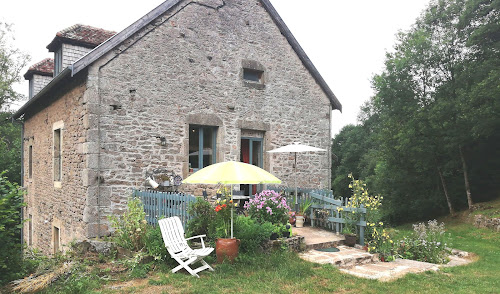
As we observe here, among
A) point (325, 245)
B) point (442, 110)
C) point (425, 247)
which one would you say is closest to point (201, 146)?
point (325, 245)

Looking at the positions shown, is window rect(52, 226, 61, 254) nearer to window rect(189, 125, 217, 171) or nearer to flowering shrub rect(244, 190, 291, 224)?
window rect(189, 125, 217, 171)

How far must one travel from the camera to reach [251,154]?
37.4 ft

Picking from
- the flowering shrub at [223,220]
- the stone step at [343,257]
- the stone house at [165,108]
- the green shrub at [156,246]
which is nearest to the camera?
the green shrub at [156,246]

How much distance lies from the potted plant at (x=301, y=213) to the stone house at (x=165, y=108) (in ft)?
7.06

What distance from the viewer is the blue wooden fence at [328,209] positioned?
8.26 meters

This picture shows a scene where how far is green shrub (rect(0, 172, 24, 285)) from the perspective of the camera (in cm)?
545

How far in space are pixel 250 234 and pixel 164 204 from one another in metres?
2.20

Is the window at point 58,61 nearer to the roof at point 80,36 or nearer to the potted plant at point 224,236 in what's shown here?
the roof at point 80,36

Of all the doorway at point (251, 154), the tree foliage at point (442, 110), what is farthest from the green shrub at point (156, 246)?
the tree foliage at point (442, 110)

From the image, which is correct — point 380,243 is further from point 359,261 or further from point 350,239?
point 359,261

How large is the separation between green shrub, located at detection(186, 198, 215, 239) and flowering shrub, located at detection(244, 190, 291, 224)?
1210 mm

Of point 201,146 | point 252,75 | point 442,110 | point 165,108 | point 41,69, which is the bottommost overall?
point 201,146

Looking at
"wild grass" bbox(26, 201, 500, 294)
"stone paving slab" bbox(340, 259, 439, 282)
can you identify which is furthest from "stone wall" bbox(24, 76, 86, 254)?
"stone paving slab" bbox(340, 259, 439, 282)

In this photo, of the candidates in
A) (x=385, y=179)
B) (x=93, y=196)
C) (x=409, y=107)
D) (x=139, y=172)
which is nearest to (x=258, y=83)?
(x=139, y=172)
